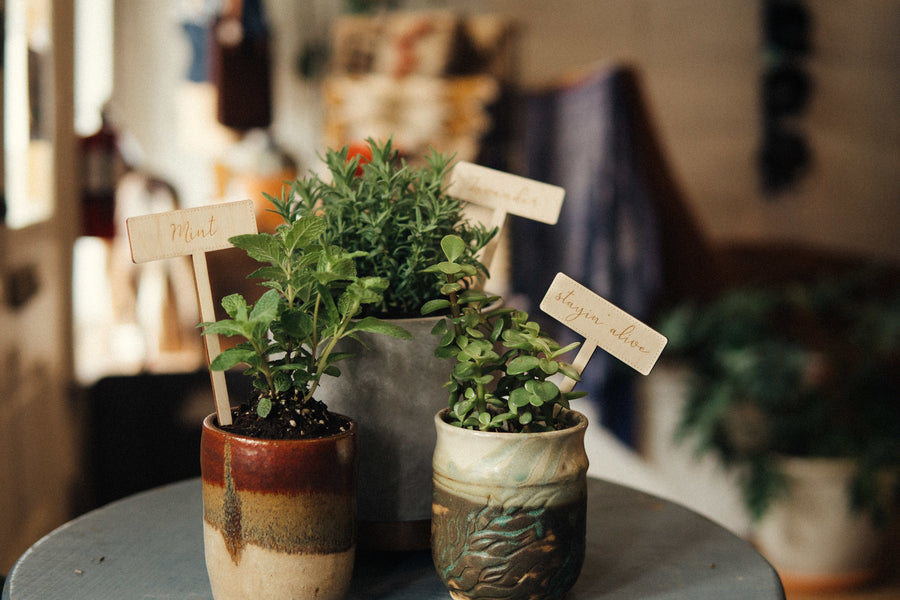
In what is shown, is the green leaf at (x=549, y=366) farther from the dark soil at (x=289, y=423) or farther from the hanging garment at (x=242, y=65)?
the hanging garment at (x=242, y=65)

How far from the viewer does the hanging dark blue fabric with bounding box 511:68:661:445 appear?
7.14 feet

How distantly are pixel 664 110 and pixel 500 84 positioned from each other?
1.33 m

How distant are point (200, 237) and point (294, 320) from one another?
0.38ft

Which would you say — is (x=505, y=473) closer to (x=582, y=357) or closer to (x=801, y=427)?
(x=582, y=357)

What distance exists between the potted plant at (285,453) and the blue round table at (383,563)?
0.28 ft

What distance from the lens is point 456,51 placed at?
3549 millimetres

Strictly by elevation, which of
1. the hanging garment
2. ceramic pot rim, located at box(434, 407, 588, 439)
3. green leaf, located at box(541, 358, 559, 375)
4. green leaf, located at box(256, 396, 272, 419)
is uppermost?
the hanging garment

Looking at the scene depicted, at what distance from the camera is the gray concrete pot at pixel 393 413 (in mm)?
627

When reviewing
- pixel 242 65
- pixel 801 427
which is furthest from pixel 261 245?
pixel 242 65

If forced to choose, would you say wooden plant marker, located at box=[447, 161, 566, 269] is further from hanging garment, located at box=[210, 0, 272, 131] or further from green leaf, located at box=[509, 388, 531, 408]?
hanging garment, located at box=[210, 0, 272, 131]

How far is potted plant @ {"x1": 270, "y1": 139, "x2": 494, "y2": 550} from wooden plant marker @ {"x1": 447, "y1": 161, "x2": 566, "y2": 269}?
0.21 feet

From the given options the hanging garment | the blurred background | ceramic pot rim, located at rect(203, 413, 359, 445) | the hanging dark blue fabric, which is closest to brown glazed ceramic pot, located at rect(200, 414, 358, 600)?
ceramic pot rim, located at rect(203, 413, 359, 445)

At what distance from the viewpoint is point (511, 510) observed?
548mm

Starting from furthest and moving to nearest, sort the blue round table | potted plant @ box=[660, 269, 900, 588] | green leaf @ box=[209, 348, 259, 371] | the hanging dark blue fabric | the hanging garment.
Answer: the hanging garment < the hanging dark blue fabric < potted plant @ box=[660, 269, 900, 588] < the blue round table < green leaf @ box=[209, 348, 259, 371]
